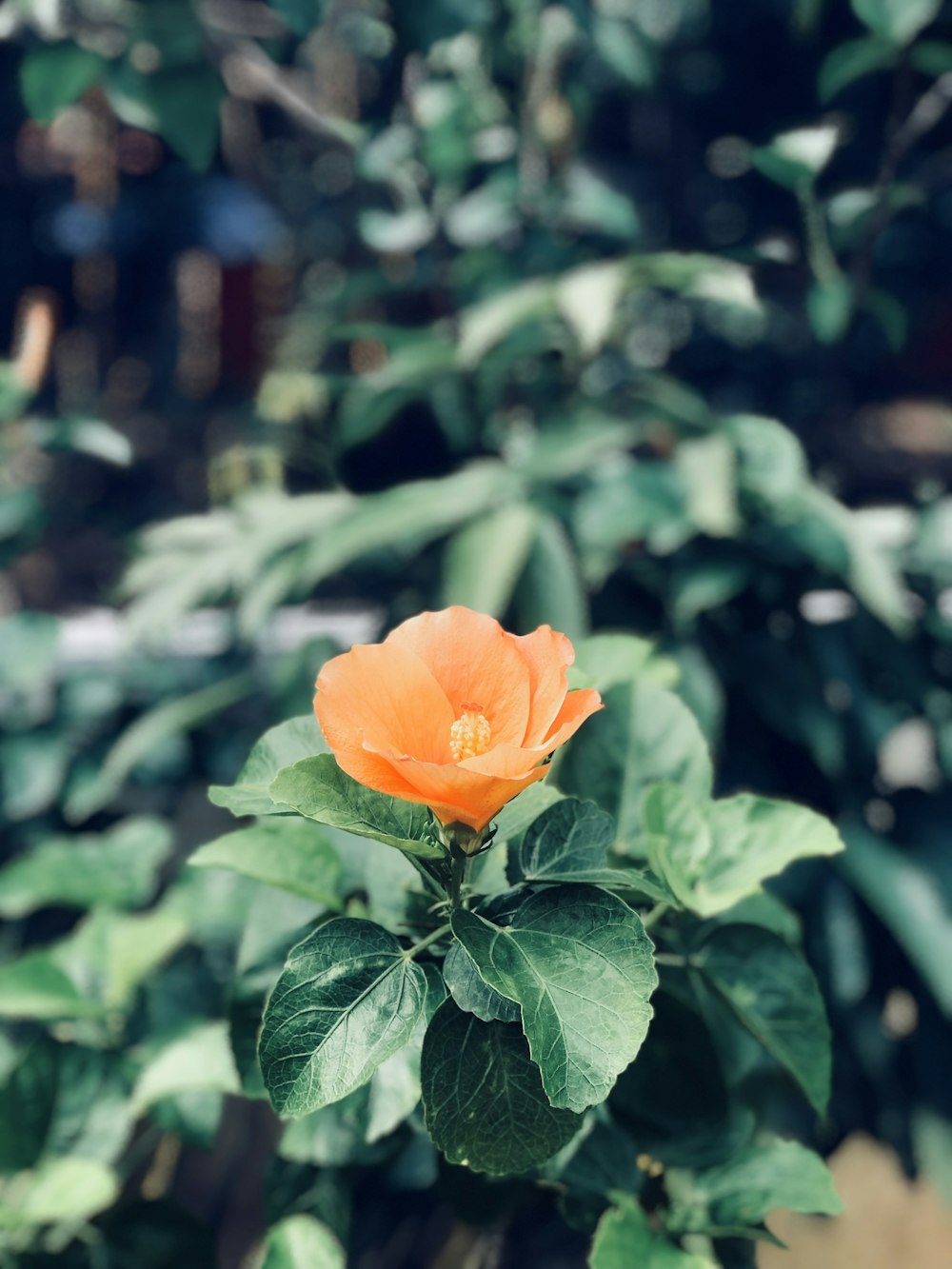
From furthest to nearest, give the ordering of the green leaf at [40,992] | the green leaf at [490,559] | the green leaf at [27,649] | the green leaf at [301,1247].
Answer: the green leaf at [27,649] → the green leaf at [490,559] → the green leaf at [40,992] → the green leaf at [301,1247]

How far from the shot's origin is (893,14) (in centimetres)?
93

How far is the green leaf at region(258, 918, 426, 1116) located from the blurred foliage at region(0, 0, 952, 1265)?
9cm

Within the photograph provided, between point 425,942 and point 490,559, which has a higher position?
point 425,942

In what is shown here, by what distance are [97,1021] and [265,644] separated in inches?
23.3

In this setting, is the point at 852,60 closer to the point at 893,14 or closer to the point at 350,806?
the point at 893,14

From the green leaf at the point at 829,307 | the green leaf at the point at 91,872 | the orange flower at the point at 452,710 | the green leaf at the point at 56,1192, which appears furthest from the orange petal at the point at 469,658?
the green leaf at the point at 829,307

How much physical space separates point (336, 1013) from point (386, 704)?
0.13 meters

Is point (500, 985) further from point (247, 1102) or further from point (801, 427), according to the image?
point (801, 427)

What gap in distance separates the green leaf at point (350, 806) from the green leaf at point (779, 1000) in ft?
0.77

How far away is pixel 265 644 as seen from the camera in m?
1.34

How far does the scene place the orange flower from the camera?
35 centimetres

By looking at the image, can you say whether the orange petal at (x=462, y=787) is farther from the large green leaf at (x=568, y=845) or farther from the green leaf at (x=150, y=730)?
the green leaf at (x=150, y=730)

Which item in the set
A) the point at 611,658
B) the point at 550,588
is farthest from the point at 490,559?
the point at 611,658

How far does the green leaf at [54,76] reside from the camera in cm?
101
